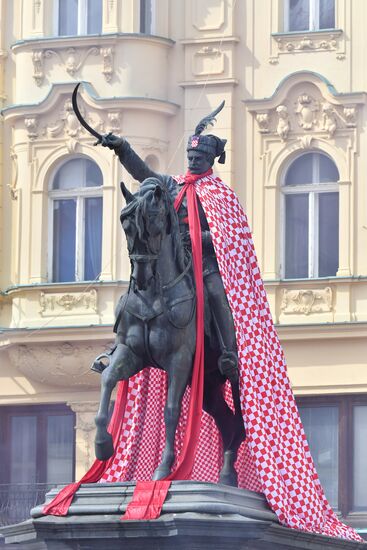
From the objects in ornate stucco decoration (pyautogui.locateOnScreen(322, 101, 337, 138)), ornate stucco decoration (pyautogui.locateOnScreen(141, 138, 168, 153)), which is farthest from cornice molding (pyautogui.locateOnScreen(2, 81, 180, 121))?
ornate stucco decoration (pyautogui.locateOnScreen(322, 101, 337, 138))

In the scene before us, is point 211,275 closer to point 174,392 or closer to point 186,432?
point 174,392

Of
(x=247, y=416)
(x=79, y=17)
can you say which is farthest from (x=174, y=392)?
(x=79, y=17)

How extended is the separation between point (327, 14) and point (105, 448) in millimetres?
23041

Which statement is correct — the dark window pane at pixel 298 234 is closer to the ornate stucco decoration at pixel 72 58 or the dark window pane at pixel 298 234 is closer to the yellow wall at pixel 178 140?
the yellow wall at pixel 178 140

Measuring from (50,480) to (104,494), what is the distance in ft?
76.4

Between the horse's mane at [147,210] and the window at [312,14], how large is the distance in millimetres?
21800

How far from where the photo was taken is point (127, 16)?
50.7 meters

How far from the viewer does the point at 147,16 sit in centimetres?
5119

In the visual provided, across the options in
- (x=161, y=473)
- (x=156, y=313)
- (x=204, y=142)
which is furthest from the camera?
(x=204, y=142)

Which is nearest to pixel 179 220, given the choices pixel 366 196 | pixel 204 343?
pixel 204 343

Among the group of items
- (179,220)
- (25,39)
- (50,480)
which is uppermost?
(25,39)

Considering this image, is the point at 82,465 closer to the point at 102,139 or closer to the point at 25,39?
the point at 25,39

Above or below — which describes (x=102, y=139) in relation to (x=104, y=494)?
above

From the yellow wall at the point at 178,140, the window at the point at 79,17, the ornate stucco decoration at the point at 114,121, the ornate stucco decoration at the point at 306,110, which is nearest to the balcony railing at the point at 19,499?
the yellow wall at the point at 178,140
